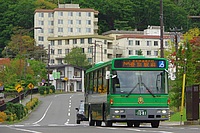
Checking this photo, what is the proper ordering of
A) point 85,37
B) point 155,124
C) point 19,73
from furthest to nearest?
1. point 85,37
2. point 19,73
3. point 155,124

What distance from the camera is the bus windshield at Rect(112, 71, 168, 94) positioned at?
2486cm

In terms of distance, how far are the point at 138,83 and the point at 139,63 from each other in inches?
36.2

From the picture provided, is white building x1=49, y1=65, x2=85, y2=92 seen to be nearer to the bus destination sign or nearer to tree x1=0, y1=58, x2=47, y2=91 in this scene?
tree x1=0, y1=58, x2=47, y2=91

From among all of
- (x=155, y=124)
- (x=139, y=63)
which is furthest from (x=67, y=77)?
(x=139, y=63)

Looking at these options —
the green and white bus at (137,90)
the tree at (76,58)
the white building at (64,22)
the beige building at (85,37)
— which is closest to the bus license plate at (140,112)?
the green and white bus at (137,90)

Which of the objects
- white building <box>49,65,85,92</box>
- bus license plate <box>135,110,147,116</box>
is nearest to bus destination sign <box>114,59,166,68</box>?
bus license plate <box>135,110,147,116</box>

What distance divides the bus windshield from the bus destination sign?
292 millimetres

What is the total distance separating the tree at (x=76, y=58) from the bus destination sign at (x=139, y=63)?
97.5 meters

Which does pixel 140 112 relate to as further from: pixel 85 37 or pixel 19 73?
pixel 85 37

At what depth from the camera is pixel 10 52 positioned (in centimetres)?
13625

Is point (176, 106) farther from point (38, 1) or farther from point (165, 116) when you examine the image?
point (38, 1)

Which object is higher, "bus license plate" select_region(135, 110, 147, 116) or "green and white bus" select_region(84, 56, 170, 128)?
"green and white bus" select_region(84, 56, 170, 128)

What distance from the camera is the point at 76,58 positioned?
12425 cm

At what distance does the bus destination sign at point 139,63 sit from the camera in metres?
25.1
